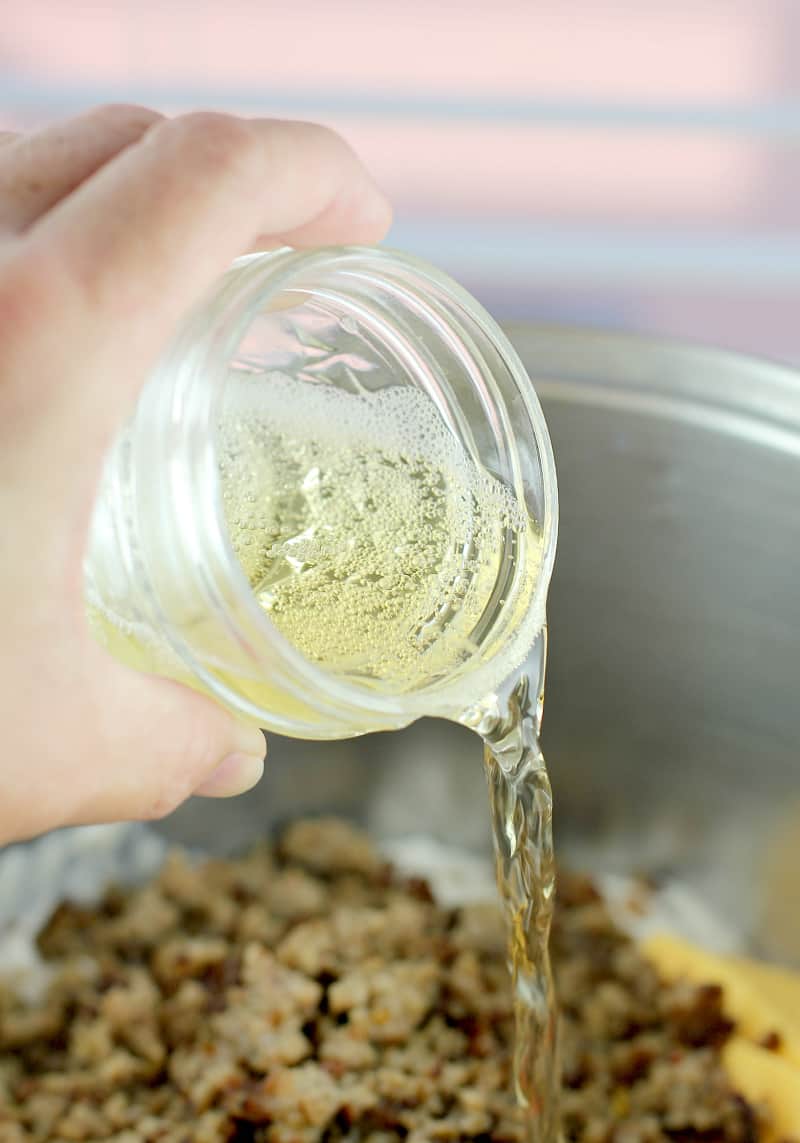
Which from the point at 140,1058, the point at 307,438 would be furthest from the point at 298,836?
the point at 307,438

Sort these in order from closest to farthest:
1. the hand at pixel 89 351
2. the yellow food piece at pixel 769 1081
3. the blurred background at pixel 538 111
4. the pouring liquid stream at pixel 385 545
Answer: the hand at pixel 89 351 < the pouring liquid stream at pixel 385 545 < the yellow food piece at pixel 769 1081 < the blurred background at pixel 538 111

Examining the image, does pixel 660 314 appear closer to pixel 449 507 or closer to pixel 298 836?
pixel 298 836

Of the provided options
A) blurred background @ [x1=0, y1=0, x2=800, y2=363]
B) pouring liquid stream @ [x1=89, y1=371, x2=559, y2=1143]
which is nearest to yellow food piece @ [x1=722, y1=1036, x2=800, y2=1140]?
pouring liquid stream @ [x1=89, y1=371, x2=559, y2=1143]

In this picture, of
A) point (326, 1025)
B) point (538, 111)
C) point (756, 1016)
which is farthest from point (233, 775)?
point (538, 111)

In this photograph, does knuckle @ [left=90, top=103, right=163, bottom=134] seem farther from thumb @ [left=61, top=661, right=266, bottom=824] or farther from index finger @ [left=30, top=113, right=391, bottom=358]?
thumb @ [left=61, top=661, right=266, bottom=824]

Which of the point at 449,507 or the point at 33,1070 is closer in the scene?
the point at 449,507

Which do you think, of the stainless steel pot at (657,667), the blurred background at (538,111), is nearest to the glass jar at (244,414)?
the stainless steel pot at (657,667)

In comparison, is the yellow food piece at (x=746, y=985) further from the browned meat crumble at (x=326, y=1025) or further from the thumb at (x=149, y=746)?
the thumb at (x=149, y=746)
